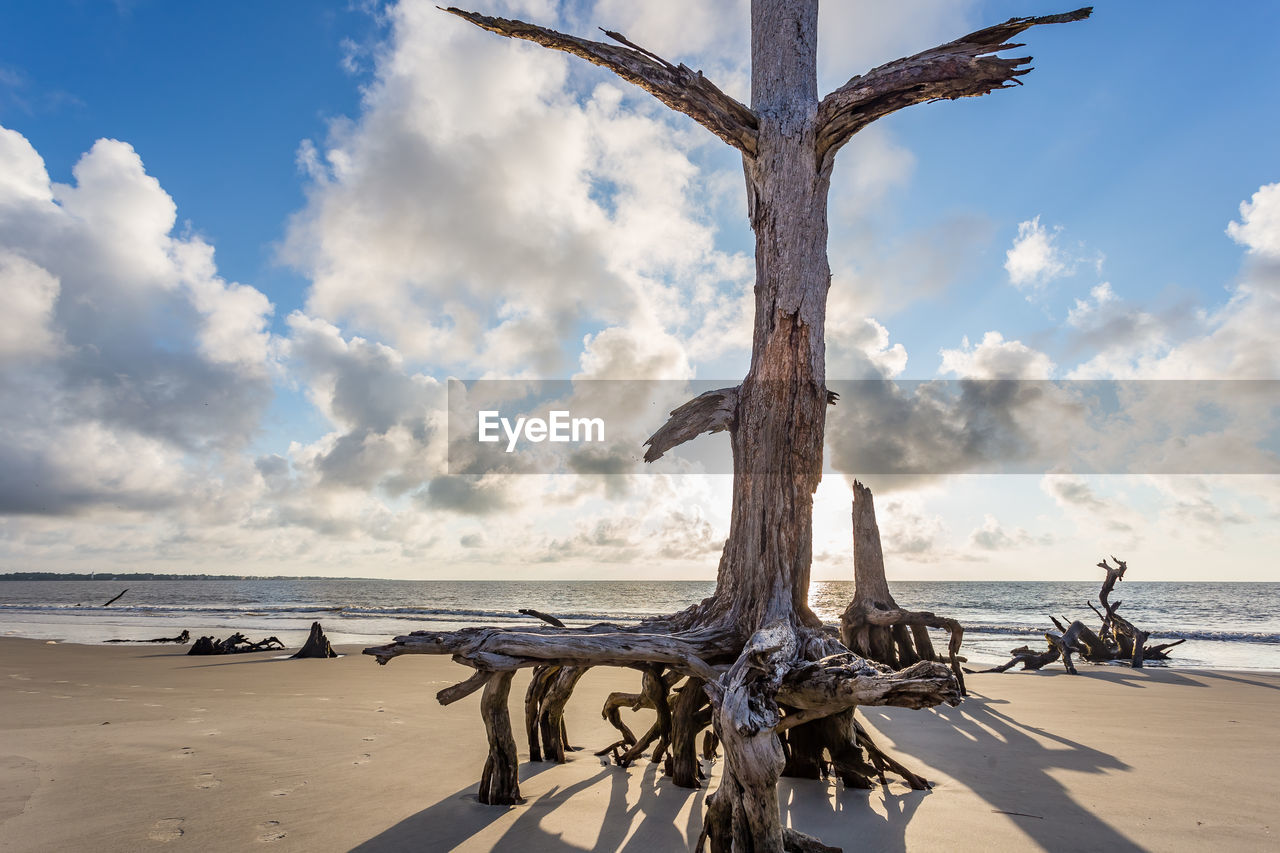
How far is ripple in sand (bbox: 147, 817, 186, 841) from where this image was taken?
3.98 m

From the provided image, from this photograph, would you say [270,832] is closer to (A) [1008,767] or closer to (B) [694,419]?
(B) [694,419]

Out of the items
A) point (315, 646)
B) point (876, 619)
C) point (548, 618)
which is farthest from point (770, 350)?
point (315, 646)

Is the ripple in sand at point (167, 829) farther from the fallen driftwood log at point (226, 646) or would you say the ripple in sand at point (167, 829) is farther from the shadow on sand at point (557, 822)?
the fallen driftwood log at point (226, 646)

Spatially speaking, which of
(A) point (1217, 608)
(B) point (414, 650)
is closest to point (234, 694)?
(B) point (414, 650)

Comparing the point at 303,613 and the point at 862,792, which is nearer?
the point at 862,792

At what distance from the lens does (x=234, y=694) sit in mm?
9602

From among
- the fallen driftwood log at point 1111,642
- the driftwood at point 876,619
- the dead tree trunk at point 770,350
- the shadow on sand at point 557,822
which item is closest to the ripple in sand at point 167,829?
the shadow on sand at point 557,822

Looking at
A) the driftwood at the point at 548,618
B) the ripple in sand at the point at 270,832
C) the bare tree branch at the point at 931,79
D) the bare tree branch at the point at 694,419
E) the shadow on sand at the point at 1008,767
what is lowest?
the shadow on sand at the point at 1008,767

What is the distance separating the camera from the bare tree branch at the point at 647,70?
4594 millimetres

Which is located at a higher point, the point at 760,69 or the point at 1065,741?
the point at 760,69

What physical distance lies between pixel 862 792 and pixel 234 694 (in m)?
9.23

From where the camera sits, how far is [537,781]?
5258mm

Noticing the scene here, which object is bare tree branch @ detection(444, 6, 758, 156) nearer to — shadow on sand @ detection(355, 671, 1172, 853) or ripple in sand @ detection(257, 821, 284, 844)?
shadow on sand @ detection(355, 671, 1172, 853)

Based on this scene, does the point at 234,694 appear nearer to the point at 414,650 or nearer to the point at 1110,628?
the point at 414,650
